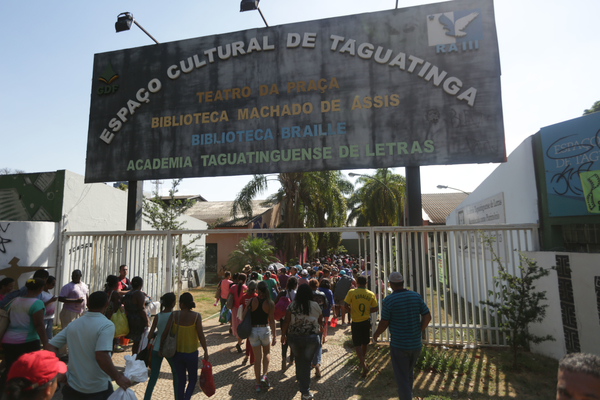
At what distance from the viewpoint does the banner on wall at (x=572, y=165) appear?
5805mm

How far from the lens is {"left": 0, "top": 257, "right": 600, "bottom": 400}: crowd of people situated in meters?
2.15

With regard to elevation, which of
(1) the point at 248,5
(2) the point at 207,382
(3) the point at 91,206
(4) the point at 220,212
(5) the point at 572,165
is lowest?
(2) the point at 207,382

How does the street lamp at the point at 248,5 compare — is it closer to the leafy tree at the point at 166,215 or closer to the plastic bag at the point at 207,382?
the plastic bag at the point at 207,382

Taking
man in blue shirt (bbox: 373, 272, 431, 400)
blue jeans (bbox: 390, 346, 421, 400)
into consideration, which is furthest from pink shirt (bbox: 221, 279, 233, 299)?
blue jeans (bbox: 390, 346, 421, 400)

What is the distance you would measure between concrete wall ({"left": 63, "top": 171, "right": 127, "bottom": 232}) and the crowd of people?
12.7 feet

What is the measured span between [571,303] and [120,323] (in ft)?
25.4

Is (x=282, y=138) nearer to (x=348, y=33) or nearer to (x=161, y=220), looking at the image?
(x=348, y=33)

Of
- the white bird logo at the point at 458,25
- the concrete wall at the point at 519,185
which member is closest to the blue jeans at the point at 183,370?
the concrete wall at the point at 519,185

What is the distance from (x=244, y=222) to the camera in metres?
24.2

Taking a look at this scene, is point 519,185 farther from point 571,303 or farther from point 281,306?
point 281,306

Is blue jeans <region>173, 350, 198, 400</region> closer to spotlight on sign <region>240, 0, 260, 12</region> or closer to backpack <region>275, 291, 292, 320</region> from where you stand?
backpack <region>275, 291, 292, 320</region>

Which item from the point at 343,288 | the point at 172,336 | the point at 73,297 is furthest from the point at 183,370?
the point at 343,288

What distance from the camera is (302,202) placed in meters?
23.5

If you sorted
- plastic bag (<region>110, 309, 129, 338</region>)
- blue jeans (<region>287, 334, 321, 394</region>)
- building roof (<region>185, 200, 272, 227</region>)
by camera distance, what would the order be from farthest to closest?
building roof (<region>185, 200, 272, 227</region>) < plastic bag (<region>110, 309, 129, 338</region>) < blue jeans (<region>287, 334, 321, 394</region>)
